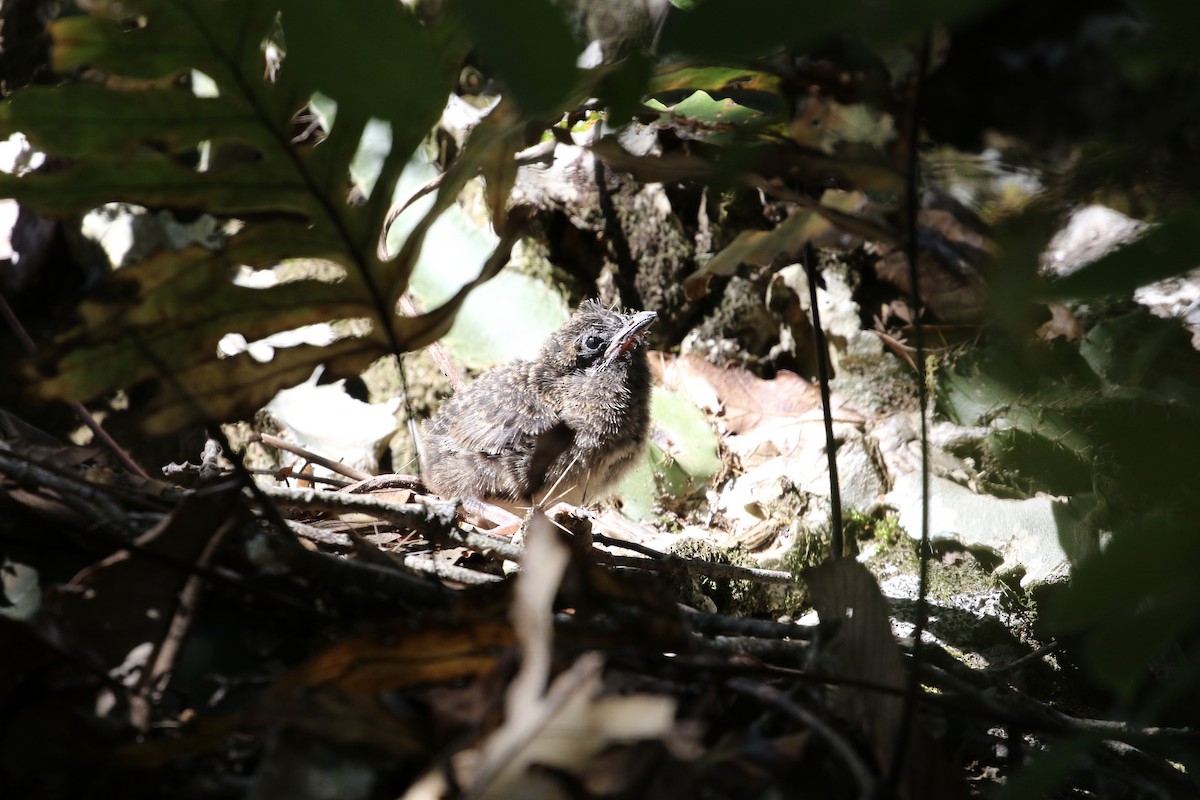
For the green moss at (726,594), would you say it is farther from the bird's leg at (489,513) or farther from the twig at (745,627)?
the twig at (745,627)

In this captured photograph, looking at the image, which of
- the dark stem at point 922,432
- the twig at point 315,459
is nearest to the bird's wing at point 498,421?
the twig at point 315,459

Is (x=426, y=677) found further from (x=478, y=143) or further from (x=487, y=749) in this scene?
(x=478, y=143)

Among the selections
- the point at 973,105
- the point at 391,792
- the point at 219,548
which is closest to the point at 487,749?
the point at 391,792

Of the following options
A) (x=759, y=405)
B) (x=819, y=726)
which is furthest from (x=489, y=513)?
(x=819, y=726)

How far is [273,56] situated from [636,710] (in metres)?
4.06

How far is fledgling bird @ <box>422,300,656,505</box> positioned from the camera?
3422mm

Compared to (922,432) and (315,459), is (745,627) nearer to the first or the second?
(922,432)

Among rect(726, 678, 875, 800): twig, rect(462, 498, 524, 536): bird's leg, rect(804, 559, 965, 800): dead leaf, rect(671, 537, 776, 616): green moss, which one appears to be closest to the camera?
rect(726, 678, 875, 800): twig

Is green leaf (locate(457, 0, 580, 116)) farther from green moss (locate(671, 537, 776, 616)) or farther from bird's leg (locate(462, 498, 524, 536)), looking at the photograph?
bird's leg (locate(462, 498, 524, 536))

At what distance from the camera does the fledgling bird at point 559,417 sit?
3422 millimetres

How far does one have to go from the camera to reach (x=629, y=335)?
358 centimetres

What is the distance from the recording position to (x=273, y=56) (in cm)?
416

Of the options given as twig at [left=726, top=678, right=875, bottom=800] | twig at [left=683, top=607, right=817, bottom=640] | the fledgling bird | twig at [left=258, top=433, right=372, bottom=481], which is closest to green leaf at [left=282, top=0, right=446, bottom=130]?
twig at [left=726, top=678, right=875, bottom=800]

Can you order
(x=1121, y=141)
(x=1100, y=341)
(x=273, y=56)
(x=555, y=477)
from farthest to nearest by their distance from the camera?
A: (x=273, y=56) < (x=555, y=477) < (x=1100, y=341) < (x=1121, y=141)
